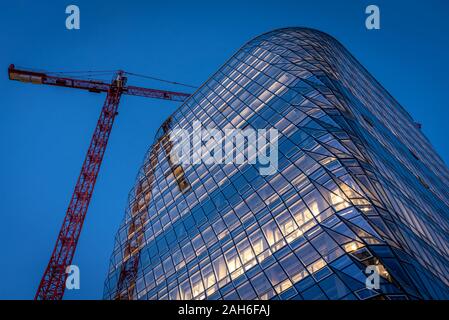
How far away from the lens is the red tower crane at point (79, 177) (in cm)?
5377

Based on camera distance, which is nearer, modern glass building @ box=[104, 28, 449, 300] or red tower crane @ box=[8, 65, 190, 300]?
modern glass building @ box=[104, 28, 449, 300]

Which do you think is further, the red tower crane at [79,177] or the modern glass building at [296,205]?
the red tower crane at [79,177]

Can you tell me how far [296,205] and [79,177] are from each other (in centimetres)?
4218

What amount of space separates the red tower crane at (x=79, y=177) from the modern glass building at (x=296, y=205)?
9.60 metres

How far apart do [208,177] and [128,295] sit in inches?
467

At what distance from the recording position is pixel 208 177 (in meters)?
41.8

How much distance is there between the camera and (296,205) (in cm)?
2928

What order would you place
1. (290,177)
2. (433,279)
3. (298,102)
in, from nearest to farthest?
(433,279), (290,177), (298,102)

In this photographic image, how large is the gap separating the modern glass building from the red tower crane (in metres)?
9.60

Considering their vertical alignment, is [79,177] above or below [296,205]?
above

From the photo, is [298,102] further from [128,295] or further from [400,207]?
[128,295]

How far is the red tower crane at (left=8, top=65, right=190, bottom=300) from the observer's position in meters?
53.8

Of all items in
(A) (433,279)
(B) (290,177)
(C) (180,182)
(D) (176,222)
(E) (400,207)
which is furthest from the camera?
(C) (180,182)
